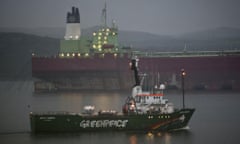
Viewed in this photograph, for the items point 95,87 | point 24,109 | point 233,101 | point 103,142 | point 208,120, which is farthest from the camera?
point 95,87

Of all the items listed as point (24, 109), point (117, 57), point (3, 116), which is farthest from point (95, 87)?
point (3, 116)

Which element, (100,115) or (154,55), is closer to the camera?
(100,115)

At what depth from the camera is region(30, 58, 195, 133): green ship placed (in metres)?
33.8

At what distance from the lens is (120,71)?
69625mm

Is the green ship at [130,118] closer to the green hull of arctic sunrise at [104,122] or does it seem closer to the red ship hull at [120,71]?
the green hull of arctic sunrise at [104,122]

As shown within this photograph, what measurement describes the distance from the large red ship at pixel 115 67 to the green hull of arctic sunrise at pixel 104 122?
3072 cm

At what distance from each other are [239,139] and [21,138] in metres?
9.33

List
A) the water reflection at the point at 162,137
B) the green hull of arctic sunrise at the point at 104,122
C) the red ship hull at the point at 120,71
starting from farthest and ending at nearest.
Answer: the red ship hull at the point at 120,71 < the green hull of arctic sunrise at the point at 104,122 < the water reflection at the point at 162,137

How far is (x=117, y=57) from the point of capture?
70.4 m

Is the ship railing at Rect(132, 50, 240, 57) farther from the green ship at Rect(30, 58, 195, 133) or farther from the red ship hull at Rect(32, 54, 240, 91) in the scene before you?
the green ship at Rect(30, 58, 195, 133)

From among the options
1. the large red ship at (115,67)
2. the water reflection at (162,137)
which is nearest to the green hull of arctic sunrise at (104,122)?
the water reflection at (162,137)

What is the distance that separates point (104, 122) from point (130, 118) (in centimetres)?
114

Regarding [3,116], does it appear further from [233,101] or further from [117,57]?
[117,57]

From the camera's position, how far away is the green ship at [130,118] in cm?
3381
